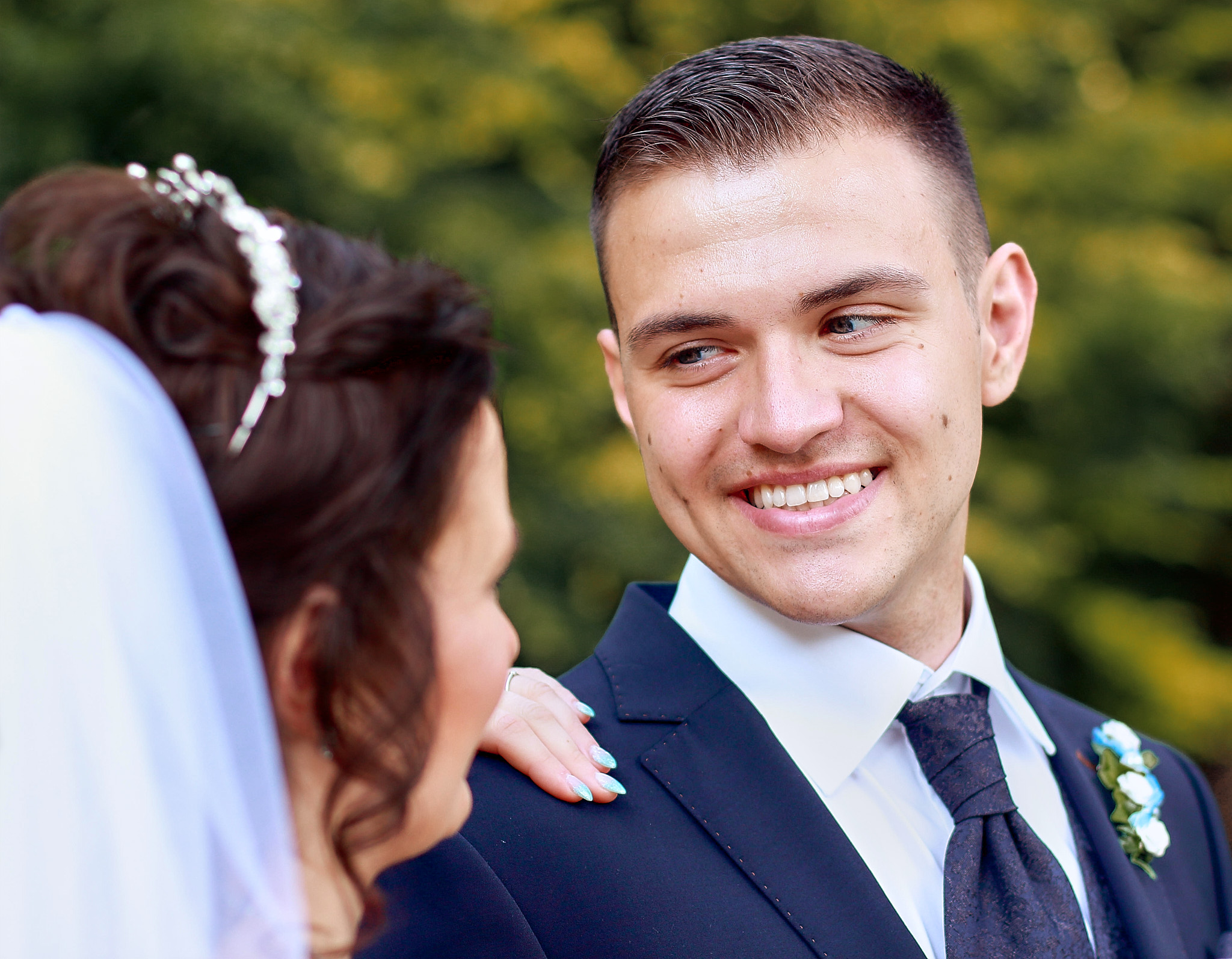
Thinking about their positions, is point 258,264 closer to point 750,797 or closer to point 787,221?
point 787,221

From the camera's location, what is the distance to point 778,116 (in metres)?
2.38

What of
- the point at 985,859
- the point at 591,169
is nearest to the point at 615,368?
the point at 985,859

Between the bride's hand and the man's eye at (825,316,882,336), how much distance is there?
3.05 feet

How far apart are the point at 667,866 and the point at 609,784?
0.60ft

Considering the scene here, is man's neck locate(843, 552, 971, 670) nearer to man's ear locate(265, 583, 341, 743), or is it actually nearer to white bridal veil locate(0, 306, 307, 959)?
man's ear locate(265, 583, 341, 743)

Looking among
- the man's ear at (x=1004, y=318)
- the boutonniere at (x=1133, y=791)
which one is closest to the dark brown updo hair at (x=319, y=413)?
the man's ear at (x=1004, y=318)

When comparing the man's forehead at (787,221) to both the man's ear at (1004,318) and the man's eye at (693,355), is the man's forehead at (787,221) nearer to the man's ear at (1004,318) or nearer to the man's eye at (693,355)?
the man's eye at (693,355)

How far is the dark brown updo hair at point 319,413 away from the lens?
131 centimetres

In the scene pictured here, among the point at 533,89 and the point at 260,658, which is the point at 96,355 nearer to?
the point at 260,658

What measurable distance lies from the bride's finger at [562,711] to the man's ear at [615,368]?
0.66 metres

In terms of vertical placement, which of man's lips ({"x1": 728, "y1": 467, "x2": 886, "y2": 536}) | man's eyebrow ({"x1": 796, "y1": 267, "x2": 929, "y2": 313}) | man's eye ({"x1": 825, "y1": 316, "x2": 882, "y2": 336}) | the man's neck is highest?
man's eyebrow ({"x1": 796, "y1": 267, "x2": 929, "y2": 313})

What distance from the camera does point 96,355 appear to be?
1.28 meters

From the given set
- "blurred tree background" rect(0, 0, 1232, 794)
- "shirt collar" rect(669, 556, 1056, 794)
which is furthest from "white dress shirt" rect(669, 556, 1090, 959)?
"blurred tree background" rect(0, 0, 1232, 794)

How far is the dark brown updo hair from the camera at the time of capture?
1.31 metres
